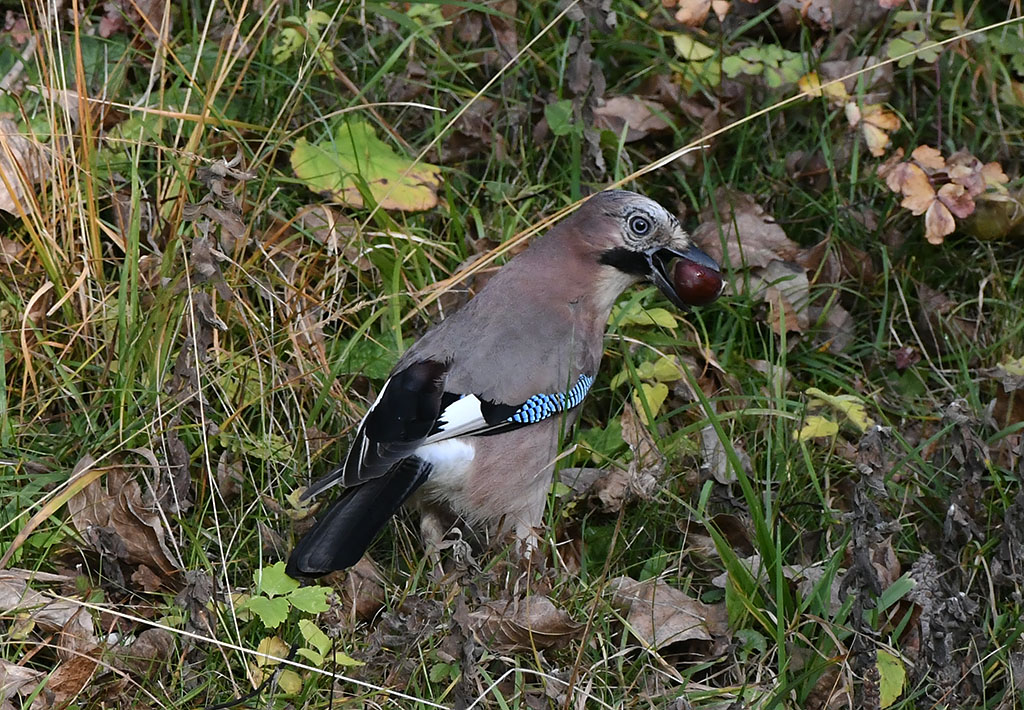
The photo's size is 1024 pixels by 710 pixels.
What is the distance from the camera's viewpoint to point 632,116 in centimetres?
499

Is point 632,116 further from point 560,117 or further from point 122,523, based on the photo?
point 122,523

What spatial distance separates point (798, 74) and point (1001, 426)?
1.50 m

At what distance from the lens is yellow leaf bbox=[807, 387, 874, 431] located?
399 cm

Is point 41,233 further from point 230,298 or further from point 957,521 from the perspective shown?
point 957,521

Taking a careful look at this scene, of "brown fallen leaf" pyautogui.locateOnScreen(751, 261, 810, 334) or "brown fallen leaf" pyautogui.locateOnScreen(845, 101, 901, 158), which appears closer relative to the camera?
"brown fallen leaf" pyautogui.locateOnScreen(751, 261, 810, 334)

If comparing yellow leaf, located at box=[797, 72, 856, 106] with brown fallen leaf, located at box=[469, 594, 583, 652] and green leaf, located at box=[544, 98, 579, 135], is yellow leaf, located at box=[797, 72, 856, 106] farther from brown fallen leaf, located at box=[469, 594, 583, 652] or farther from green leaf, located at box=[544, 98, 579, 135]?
brown fallen leaf, located at box=[469, 594, 583, 652]

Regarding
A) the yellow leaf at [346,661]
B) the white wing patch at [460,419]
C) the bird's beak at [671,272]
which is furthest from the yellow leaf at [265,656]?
the bird's beak at [671,272]

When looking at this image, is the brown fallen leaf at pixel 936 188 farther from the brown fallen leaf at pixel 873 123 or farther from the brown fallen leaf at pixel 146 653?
the brown fallen leaf at pixel 146 653

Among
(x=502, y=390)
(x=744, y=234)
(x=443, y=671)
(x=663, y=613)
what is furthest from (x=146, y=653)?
(x=744, y=234)

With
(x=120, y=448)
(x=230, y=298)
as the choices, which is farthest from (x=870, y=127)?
(x=120, y=448)

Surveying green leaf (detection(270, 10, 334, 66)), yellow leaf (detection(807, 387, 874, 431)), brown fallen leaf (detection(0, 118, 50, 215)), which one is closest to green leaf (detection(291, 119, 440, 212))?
green leaf (detection(270, 10, 334, 66))

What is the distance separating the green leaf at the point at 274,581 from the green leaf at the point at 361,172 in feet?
4.78

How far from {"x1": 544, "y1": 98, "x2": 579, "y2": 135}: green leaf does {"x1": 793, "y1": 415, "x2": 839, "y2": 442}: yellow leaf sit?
1.37 m

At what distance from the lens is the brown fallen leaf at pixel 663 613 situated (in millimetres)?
3434
